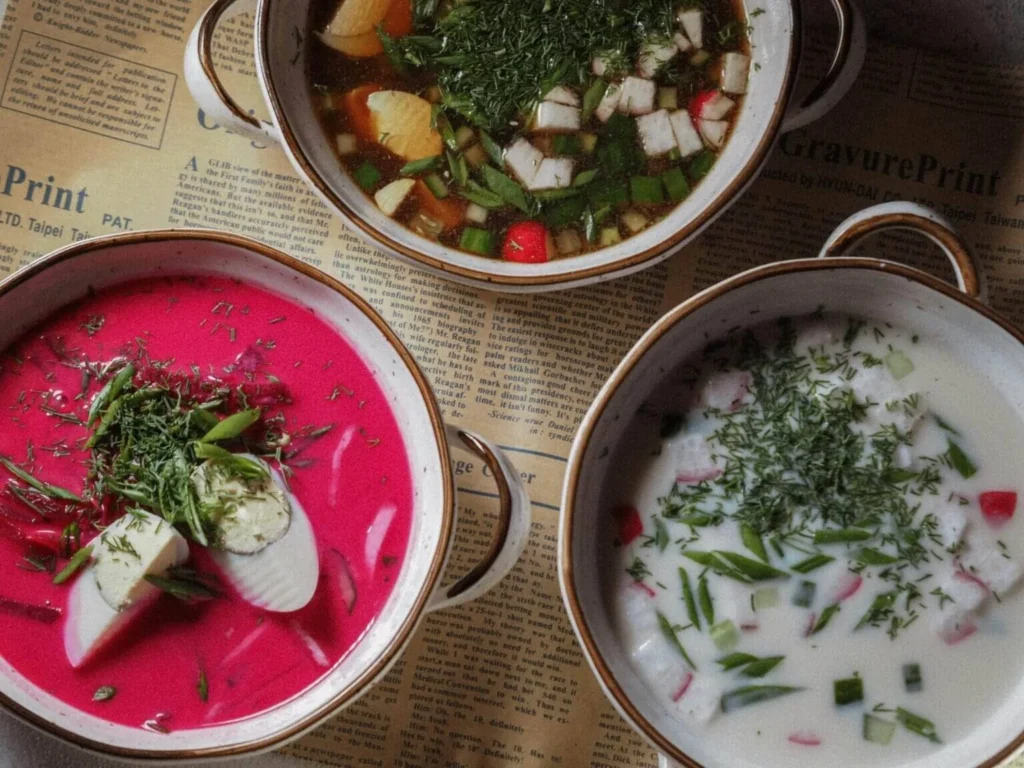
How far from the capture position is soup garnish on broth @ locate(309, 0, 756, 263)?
156 cm

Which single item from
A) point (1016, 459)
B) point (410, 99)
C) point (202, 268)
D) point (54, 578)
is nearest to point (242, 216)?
point (202, 268)

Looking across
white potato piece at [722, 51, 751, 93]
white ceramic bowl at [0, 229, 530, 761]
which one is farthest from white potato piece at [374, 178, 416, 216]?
white potato piece at [722, 51, 751, 93]

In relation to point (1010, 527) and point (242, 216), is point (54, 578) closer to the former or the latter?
point (242, 216)

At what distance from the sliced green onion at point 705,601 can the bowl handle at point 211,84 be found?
0.90 metres

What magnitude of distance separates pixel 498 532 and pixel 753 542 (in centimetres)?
37

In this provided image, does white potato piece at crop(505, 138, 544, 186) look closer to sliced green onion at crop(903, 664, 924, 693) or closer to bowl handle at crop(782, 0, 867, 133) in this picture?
bowl handle at crop(782, 0, 867, 133)

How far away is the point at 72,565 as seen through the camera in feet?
4.57

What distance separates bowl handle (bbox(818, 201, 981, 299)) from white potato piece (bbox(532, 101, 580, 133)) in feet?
1.45

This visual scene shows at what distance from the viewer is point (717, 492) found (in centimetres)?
142

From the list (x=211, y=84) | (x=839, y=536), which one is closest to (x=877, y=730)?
(x=839, y=536)

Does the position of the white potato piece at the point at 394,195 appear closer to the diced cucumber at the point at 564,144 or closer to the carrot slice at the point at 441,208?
the carrot slice at the point at 441,208

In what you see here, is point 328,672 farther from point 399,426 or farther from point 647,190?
point 647,190

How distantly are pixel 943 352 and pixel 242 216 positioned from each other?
1.14m

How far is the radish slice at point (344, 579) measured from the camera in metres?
1.43
